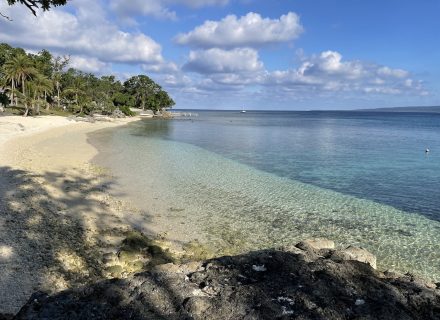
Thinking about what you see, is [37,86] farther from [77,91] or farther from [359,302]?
[359,302]

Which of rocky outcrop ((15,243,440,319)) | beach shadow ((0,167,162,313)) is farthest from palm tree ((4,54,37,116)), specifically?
rocky outcrop ((15,243,440,319))

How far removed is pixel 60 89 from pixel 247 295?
111785 millimetres

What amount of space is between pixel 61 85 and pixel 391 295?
108880 millimetres

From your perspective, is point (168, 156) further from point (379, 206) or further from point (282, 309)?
point (282, 309)

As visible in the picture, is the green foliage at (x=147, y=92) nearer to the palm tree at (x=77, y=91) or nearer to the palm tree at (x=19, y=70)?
the palm tree at (x=77, y=91)

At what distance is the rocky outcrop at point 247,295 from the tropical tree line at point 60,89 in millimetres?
48284

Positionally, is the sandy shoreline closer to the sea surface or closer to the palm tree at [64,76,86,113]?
the sea surface

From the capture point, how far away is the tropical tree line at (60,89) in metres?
71.4

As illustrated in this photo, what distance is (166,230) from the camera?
1455cm

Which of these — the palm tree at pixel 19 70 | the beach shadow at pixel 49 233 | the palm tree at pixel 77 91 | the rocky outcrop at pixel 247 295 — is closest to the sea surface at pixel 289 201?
the beach shadow at pixel 49 233

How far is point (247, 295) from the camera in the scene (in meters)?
4.98

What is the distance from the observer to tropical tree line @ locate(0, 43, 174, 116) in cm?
7144

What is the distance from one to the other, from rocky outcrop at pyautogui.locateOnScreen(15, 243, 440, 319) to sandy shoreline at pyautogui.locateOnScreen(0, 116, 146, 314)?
410 centimetres

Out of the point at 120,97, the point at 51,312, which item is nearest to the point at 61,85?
the point at 120,97
